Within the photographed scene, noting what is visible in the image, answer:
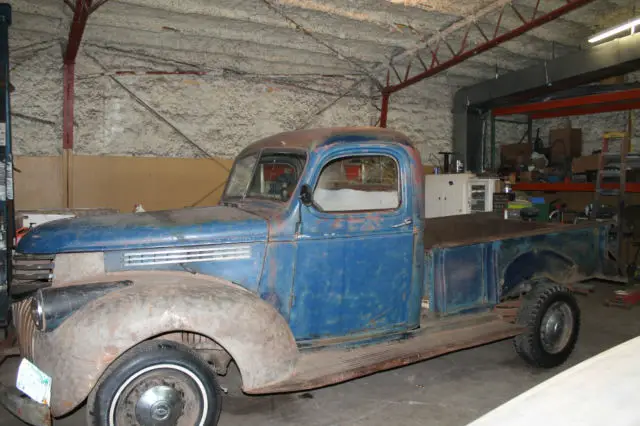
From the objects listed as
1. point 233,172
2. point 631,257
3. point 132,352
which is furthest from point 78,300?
point 631,257

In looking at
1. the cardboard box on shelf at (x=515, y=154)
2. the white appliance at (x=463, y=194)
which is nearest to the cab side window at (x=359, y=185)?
the white appliance at (x=463, y=194)

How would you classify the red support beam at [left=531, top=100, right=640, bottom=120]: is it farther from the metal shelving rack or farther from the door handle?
the metal shelving rack

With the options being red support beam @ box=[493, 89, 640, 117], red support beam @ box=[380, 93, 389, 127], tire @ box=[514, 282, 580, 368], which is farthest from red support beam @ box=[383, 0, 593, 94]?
tire @ box=[514, 282, 580, 368]

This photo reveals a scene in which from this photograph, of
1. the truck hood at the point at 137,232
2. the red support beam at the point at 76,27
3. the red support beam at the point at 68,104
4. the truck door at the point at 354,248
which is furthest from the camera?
the red support beam at the point at 68,104

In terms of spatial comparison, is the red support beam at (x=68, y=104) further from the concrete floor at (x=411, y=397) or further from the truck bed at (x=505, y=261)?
the truck bed at (x=505, y=261)

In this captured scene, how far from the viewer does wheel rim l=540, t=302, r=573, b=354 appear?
4.16 m

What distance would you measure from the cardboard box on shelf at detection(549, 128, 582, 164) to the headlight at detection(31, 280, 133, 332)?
10589mm

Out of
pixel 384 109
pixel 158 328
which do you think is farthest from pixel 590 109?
pixel 158 328

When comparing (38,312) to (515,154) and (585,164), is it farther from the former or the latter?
(515,154)

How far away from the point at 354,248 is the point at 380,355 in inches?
29.9

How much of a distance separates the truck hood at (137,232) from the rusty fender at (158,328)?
0.21 meters

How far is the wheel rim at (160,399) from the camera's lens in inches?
100

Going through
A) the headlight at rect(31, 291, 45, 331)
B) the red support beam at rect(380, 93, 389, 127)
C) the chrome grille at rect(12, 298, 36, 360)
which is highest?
the red support beam at rect(380, 93, 389, 127)

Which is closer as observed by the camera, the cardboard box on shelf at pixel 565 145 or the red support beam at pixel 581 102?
the red support beam at pixel 581 102
